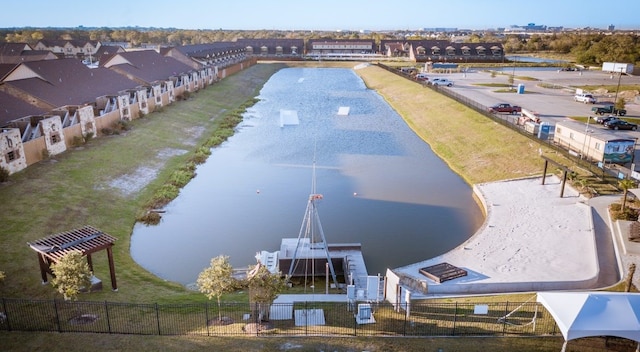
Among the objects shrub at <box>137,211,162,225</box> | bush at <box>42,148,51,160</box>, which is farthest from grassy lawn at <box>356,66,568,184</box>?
bush at <box>42,148,51,160</box>

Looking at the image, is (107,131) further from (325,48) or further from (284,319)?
(325,48)

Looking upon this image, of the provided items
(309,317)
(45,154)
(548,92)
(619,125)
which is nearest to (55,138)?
(45,154)

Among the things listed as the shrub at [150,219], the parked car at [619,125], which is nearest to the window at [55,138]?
the shrub at [150,219]

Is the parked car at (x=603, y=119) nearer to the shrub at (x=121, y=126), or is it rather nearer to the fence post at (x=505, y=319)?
the fence post at (x=505, y=319)

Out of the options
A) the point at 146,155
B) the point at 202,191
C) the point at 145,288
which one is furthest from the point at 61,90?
the point at 145,288

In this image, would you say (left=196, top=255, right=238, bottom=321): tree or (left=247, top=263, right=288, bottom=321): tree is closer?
(left=247, top=263, right=288, bottom=321): tree

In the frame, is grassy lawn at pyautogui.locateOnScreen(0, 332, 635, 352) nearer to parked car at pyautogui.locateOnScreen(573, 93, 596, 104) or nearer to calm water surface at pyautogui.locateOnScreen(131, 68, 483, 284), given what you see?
calm water surface at pyautogui.locateOnScreen(131, 68, 483, 284)

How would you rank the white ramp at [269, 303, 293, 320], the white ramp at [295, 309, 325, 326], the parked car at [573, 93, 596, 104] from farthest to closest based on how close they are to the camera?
the parked car at [573, 93, 596, 104] < the white ramp at [269, 303, 293, 320] < the white ramp at [295, 309, 325, 326]
